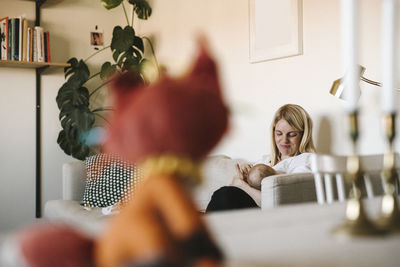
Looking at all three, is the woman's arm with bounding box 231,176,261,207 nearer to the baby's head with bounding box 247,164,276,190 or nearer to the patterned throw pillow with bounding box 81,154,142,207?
the baby's head with bounding box 247,164,276,190

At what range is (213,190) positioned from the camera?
303 cm

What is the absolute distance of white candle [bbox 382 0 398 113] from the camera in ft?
2.58

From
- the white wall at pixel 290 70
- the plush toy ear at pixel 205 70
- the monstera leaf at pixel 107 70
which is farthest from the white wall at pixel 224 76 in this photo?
the plush toy ear at pixel 205 70

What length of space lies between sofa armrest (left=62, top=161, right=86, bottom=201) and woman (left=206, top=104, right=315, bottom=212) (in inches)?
46.5

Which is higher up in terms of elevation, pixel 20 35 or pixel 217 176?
pixel 20 35

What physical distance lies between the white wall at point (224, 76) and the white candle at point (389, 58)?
1.05 m

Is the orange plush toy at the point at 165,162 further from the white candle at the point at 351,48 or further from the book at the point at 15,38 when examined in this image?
the book at the point at 15,38

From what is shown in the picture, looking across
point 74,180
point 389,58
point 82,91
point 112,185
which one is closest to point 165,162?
point 389,58

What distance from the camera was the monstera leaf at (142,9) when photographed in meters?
4.05

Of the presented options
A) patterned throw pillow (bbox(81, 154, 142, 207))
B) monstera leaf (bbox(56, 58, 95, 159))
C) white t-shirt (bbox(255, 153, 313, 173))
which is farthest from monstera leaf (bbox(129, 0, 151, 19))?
white t-shirt (bbox(255, 153, 313, 173))

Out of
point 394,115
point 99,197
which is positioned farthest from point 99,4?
point 394,115

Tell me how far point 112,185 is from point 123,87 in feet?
8.65

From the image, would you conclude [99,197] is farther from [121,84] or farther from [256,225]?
[121,84]

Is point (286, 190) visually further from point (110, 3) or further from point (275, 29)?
point (110, 3)
